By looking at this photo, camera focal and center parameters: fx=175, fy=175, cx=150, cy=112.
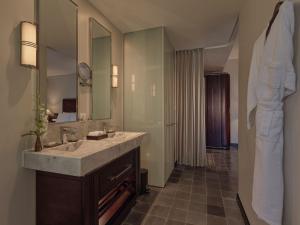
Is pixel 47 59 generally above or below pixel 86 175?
above

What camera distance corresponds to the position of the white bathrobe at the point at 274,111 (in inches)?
36.2

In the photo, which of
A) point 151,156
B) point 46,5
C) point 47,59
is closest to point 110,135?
point 151,156

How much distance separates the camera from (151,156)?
3.00 m

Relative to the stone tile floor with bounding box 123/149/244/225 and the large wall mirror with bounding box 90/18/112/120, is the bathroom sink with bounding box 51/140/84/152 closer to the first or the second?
the large wall mirror with bounding box 90/18/112/120

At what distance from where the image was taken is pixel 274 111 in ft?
3.18

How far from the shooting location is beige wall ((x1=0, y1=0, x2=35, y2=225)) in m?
1.30

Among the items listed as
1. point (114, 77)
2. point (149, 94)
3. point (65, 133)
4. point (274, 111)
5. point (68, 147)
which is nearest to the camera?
point (274, 111)

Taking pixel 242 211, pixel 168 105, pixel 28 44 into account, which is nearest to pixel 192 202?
pixel 242 211

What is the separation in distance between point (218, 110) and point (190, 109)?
2.08 m

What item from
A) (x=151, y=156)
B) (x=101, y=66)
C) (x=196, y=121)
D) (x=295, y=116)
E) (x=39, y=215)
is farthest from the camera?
(x=196, y=121)

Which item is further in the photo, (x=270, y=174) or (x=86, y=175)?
(x=86, y=175)

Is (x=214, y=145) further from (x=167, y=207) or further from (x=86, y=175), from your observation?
(x=86, y=175)

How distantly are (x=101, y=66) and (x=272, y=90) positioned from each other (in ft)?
7.01

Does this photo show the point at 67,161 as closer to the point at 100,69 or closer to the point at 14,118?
the point at 14,118
